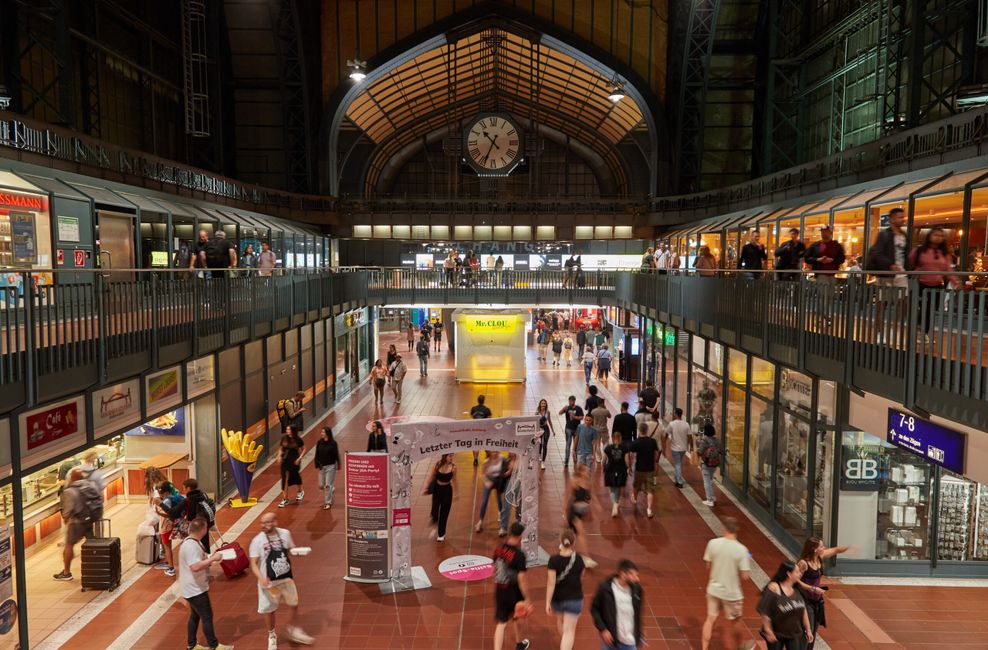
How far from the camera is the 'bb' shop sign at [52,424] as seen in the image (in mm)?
7637

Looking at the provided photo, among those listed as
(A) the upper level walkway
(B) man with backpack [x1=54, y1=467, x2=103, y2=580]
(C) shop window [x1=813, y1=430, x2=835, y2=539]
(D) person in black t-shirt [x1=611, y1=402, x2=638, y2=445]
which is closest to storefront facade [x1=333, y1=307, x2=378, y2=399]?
(A) the upper level walkway

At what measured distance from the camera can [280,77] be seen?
29625 millimetres

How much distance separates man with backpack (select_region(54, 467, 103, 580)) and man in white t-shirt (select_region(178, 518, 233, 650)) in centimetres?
324

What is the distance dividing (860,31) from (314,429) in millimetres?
20671

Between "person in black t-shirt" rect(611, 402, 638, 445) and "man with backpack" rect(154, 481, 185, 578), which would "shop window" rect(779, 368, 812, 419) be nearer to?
"person in black t-shirt" rect(611, 402, 638, 445)

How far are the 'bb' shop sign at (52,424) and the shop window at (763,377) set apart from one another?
10.5m

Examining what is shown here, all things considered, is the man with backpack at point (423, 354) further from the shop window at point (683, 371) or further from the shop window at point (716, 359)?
the shop window at point (716, 359)

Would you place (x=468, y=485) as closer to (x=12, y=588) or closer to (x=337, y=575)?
(x=337, y=575)

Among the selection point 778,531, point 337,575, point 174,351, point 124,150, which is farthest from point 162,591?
point 124,150

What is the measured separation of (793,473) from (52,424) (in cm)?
1041

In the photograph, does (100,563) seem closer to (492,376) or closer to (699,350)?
(699,350)

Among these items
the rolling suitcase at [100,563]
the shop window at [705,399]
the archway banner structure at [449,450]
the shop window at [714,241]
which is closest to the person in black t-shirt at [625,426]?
the shop window at [705,399]

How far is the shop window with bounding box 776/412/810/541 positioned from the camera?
10.9 m

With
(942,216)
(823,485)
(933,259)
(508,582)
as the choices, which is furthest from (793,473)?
(508,582)
